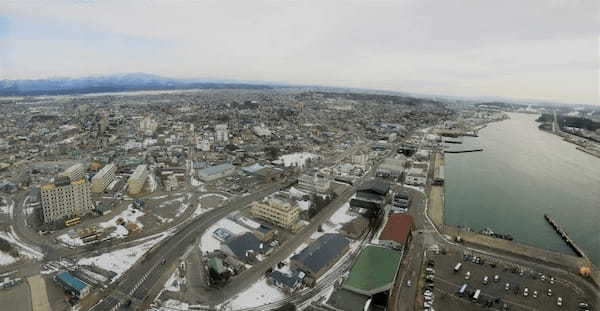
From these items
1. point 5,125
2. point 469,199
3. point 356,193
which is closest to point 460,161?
point 469,199

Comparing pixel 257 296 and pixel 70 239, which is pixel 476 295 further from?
pixel 70 239

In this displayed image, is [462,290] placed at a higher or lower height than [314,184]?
lower

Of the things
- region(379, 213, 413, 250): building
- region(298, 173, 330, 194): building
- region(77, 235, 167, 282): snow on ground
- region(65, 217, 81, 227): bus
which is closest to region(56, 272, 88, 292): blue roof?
region(77, 235, 167, 282): snow on ground

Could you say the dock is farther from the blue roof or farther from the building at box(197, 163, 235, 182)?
the building at box(197, 163, 235, 182)

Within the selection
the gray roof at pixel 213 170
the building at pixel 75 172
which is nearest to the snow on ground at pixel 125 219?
the gray roof at pixel 213 170

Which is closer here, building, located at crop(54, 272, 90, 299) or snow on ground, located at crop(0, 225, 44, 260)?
building, located at crop(54, 272, 90, 299)

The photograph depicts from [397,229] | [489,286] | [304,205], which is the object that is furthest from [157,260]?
[489,286]

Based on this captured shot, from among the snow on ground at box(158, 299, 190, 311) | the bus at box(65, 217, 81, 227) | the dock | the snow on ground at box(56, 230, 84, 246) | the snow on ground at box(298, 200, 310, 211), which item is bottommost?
the snow on ground at box(158, 299, 190, 311)
